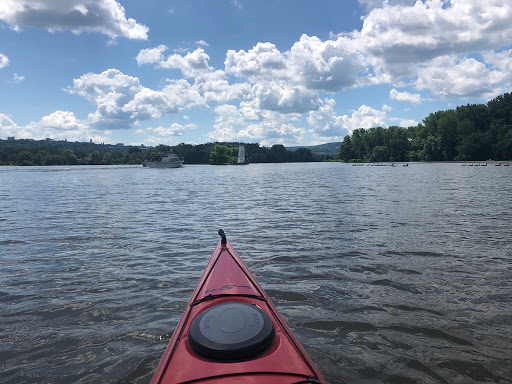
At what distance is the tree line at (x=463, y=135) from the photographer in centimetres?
11450

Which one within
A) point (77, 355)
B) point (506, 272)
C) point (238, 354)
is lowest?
point (77, 355)

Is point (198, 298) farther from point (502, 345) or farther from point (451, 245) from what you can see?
point (451, 245)

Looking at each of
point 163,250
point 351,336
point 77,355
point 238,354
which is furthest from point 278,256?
point 238,354

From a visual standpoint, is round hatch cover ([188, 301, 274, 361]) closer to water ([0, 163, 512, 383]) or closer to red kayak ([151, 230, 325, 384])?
red kayak ([151, 230, 325, 384])

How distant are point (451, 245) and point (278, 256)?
18.2ft

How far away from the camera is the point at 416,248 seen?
10.6 meters

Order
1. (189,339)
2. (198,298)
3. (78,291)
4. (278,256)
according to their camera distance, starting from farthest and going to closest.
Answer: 1. (278,256)
2. (78,291)
3. (198,298)
4. (189,339)

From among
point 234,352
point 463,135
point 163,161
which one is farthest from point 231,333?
point 463,135

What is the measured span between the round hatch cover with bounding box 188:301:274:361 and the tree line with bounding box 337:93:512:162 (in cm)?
12427

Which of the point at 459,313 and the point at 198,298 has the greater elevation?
the point at 198,298

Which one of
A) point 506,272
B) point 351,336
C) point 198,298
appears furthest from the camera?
point 506,272

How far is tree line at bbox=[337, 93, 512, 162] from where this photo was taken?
376 feet

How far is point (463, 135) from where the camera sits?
402 feet

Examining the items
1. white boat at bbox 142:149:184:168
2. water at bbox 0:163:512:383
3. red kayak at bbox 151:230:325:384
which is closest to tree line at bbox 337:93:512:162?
white boat at bbox 142:149:184:168
